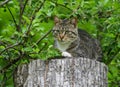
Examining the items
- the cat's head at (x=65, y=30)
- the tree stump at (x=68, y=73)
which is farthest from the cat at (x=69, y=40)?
the tree stump at (x=68, y=73)

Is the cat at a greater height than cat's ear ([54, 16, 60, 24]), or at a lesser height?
lesser

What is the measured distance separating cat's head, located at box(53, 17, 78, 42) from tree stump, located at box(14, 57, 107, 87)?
162 cm

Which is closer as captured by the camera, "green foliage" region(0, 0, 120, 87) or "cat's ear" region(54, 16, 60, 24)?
"green foliage" region(0, 0, 120, 87)

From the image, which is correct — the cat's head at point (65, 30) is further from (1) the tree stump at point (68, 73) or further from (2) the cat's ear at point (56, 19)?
(1) the tree stump at point (68, 73)

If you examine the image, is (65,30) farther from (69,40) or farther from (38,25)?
(38,25)

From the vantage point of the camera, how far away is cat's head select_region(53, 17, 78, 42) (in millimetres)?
4965

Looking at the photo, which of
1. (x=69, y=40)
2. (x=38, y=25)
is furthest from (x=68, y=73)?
(x=69, y=40)

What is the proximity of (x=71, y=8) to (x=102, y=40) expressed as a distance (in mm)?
1554

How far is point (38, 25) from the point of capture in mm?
3797

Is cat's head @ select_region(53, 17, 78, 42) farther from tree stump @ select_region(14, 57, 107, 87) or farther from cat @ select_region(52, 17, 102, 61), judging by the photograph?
tree stump @ select_region(14, 57, 107, 87)

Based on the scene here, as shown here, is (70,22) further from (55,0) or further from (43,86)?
(43,86)

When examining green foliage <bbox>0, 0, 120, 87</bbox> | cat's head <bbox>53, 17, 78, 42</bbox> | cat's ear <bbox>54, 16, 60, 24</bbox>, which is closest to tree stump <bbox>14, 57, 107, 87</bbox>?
green foliage <bbox>0, 0, 120, 87</bbox>

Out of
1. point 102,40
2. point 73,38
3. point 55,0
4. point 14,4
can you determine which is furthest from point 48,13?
point 102,40

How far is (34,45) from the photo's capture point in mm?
3877
